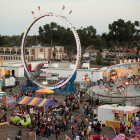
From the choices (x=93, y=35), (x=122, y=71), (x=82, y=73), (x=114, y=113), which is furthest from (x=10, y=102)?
(x=93, y=35)

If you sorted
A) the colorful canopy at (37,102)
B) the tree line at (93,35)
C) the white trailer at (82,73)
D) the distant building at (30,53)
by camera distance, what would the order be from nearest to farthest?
1. the colorful canopy at (37,102)
2. the white trailer at (82,73)
3. the distant building at (30,53)
4. the tree line at (93,35)

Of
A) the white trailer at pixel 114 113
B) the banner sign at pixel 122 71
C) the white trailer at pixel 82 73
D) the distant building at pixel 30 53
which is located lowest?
the white trailer at pixel 114 113

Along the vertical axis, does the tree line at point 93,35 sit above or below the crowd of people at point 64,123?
above

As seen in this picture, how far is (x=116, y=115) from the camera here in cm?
2373

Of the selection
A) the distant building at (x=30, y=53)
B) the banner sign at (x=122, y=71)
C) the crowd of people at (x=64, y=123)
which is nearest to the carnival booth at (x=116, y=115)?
the crowd of people at (x=64, y=123)

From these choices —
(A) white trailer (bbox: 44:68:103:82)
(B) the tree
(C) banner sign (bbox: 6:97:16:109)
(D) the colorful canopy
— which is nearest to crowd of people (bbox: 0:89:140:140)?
(D) the colorful canopy

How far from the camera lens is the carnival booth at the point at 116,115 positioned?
23281 millimetres

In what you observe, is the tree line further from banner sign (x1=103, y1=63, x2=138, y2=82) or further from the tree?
banner sign (x1=103, y1=63, x2=138, y2=82)

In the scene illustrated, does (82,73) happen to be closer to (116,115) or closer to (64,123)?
(116,115)

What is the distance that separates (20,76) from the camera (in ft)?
176

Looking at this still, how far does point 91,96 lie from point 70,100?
2684 mm

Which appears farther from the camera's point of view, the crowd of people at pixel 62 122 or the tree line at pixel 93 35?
the tree line at pixel 93 35

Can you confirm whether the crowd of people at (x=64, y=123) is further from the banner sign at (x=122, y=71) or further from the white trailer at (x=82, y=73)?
the white trailer at (x=82, y=73)

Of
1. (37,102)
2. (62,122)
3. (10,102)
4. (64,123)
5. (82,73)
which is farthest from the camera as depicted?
(82,73)
